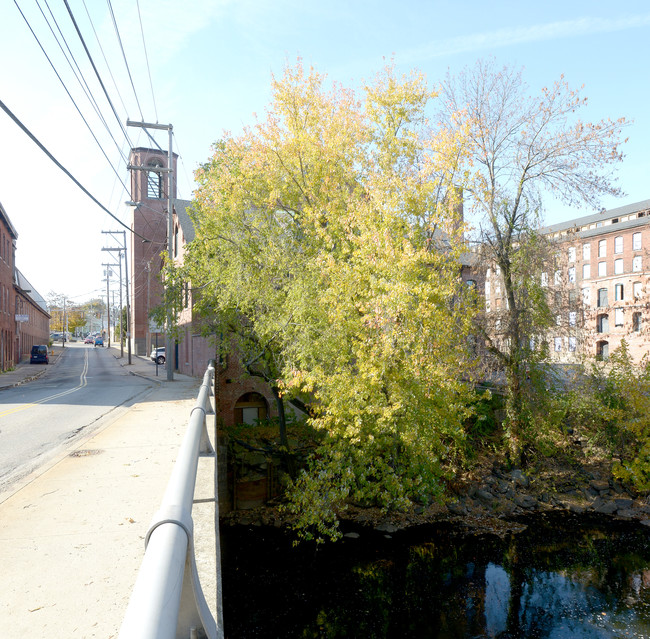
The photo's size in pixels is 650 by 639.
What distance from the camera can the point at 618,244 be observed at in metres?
55.1

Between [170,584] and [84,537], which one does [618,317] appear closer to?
[84,537]

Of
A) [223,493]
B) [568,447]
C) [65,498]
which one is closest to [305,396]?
[223,493]

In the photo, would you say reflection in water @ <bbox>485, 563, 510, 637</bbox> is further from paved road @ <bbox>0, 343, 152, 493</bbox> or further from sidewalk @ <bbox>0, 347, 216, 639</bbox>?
paved road @ <bbox>0, 343, 152, 493</bbox>

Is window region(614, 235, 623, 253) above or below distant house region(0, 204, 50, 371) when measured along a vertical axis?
above

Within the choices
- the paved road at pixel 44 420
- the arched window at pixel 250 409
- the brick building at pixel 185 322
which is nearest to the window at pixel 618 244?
the brick building at pixel 185 322

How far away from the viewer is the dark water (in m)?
12.6

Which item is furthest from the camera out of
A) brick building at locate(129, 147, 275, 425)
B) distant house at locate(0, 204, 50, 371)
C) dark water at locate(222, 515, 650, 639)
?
distant house at locate(0, 204, 50, 371)

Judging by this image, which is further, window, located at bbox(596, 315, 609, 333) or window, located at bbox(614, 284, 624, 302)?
window, located at bbox(614, 284, 624, 302)

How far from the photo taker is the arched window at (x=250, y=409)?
25719mm

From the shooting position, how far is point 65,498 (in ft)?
19.5

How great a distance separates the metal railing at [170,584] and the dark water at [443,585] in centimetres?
1152

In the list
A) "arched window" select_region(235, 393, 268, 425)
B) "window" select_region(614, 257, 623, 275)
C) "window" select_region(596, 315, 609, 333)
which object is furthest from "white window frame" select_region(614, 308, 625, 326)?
"arched window" select_region(235, 393, 268, 425)

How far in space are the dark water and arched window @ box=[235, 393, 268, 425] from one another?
6983mm

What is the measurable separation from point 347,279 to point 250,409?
12607 mm
